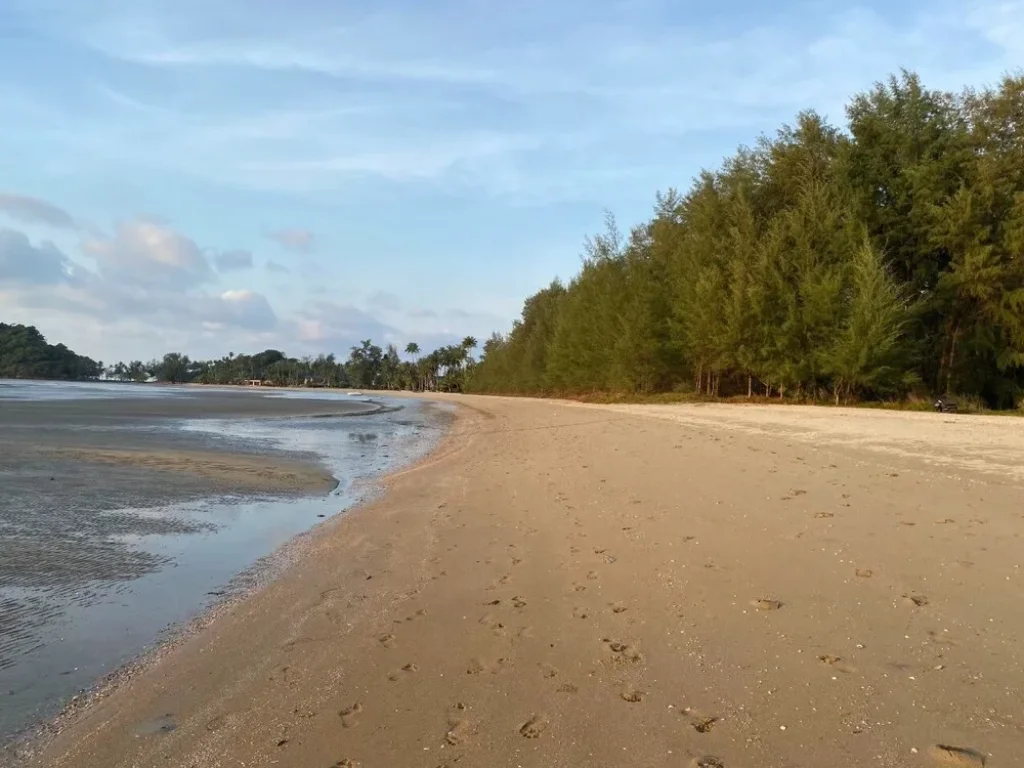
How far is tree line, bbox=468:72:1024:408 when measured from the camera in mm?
25250

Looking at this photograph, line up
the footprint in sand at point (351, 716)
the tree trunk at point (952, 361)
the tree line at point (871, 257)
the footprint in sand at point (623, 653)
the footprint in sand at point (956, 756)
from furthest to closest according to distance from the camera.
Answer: the tree trunk at point (952, 361)
the tree line at point (871, 257)
the footprint in sand at point (623, 653)
the footprint in sand at point (351, 716)
the footprint in sand at point (956, 756)

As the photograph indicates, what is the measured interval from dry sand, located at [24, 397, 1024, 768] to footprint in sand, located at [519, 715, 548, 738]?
0.01 m

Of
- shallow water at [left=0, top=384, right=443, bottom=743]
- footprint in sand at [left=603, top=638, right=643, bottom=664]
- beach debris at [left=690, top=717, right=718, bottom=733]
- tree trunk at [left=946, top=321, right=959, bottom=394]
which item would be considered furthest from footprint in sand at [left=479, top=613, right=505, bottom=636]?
tree trunk at [left=946, top=321, right=959, bottom=394]

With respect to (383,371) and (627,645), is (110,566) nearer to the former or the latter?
(627,645)

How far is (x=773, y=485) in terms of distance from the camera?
9008 mm

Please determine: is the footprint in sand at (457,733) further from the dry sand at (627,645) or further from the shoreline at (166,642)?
the shoreline at (166,642)

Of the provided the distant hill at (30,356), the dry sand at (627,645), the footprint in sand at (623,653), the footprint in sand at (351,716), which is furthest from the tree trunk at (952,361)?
the distant hill at (30,356)

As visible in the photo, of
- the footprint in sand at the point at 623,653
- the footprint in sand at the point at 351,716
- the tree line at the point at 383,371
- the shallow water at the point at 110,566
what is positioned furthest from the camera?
the tree line at the point at 383,371

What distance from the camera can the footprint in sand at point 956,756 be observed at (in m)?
2.73

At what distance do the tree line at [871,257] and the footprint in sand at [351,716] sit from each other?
1046 inches

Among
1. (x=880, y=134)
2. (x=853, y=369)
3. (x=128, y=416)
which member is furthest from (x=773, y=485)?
(x=128, y=416)

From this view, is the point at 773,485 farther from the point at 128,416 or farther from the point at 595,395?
the point at 595,395

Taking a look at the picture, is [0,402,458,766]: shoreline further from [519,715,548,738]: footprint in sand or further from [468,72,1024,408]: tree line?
[468,72,1024,408]: tree line

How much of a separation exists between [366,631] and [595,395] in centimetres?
4503
